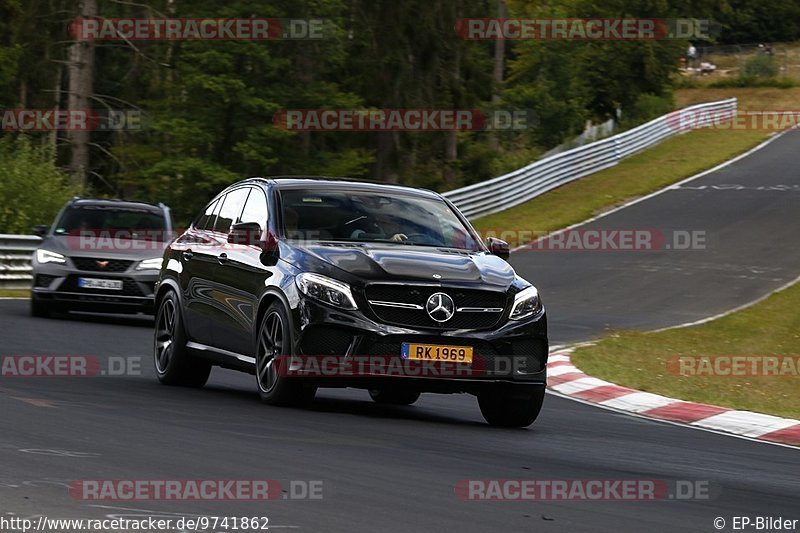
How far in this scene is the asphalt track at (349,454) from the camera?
6695mm

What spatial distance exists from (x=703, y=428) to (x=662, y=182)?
3164cm

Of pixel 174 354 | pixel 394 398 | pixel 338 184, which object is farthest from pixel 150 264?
pixel 338 184

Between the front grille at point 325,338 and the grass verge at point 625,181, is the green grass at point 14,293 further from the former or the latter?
the front grille at point 325,338

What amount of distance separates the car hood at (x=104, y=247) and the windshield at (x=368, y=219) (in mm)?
8250

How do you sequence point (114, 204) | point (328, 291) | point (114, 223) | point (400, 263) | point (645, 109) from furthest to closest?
point (645, 109) < point (114, 204) < point (114, 223) < point (400, 263) < point (328, 291)

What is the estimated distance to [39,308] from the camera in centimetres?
1948

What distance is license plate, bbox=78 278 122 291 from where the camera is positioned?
19.2 meters

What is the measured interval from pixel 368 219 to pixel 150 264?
860 cm

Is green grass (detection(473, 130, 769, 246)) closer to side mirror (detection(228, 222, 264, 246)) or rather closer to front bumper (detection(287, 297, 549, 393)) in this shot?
side mirror (detection(228, 222, 264, 246))

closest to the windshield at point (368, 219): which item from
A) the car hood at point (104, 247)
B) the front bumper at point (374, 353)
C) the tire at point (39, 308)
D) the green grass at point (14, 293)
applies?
the front bumper at point (374, 353)

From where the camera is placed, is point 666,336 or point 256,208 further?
point 666,336

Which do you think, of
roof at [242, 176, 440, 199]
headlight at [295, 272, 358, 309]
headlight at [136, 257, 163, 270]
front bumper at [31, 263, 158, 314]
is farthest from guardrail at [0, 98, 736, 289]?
headlight at [295, 272, 358, 309]

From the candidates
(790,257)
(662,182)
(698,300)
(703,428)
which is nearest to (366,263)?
Answer: (703,428)

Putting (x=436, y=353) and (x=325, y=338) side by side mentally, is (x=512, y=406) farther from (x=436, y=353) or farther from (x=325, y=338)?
(x=325, y=338)
